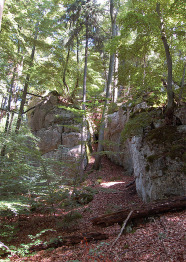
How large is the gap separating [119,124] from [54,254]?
1062 cm

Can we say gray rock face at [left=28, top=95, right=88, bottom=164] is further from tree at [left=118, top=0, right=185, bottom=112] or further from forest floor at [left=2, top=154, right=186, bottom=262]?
tree at [left=118, top=0, right=185, bottom=112]

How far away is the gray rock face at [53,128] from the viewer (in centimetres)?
1427

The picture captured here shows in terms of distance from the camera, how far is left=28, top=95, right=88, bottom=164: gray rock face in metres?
14.3

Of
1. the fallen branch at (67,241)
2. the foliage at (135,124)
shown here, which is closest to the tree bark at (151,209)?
the fallen branch at (67,241)

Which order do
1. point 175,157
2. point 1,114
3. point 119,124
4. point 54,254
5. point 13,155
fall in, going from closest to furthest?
point 54,254, point 175,157, point 13,155, point 119,124, point 1,114

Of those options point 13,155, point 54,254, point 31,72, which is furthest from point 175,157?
point 31,72

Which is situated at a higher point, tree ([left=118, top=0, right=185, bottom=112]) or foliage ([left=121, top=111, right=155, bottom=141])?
tree ([left=118, top=0, right=185, bottom=112])

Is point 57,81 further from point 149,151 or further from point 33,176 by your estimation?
point 149,151

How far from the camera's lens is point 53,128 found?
49.3 ft

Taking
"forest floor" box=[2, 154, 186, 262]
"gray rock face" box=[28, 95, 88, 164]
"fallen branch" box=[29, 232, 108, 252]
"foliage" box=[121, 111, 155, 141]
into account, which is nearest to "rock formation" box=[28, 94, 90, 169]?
"gray rock face" box=[28, 95, 88, 164]

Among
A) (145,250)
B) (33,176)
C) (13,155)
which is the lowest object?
(145,250)

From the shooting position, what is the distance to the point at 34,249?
4.90 m

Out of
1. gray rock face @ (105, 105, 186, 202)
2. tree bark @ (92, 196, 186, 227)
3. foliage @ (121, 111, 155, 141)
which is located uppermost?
foliage @ (121, 111, 155, 141)

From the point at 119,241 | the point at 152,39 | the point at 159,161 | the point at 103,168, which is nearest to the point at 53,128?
the point at 103,168
